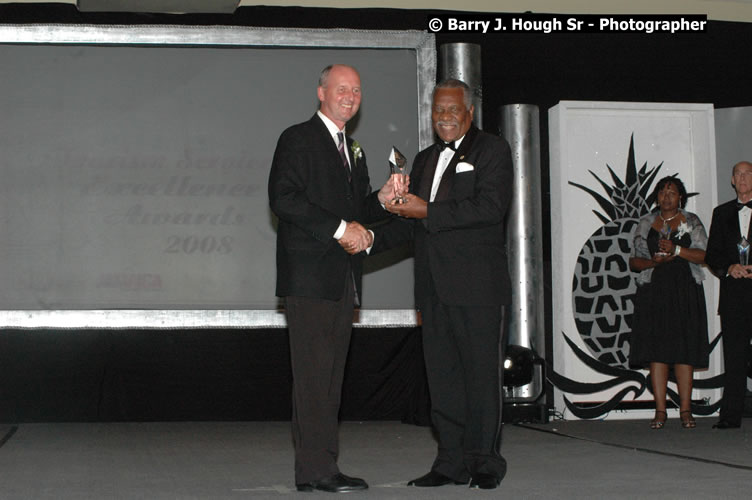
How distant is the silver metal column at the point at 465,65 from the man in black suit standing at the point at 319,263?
280 cm

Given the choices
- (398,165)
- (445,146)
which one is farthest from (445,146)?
(398,165)

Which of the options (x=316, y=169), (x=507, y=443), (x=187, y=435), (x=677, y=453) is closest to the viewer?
(x=316, y=169)

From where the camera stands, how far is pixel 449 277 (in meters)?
3.56

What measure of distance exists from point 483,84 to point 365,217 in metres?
3.28

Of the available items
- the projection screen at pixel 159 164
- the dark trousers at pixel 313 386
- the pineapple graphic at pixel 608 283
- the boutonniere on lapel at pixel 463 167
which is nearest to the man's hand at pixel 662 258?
the pineapple graphic at pixel 608 283

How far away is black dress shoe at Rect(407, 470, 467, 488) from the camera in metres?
3.54

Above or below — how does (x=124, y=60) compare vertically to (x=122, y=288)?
above

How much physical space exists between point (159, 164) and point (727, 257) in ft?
11.9

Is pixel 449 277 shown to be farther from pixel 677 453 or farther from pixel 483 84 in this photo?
pixel 483 84

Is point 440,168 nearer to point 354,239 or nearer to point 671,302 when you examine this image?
point 354,239

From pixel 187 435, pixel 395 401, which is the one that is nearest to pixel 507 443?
pixel 395 401

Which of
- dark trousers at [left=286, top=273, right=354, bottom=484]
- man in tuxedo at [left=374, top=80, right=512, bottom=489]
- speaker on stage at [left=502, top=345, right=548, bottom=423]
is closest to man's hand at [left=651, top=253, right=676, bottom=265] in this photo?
speaker on stage at [left=502, top=345, right=548, bottom=423]

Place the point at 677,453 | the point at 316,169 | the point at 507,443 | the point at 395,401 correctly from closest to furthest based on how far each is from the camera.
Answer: the point at 316,169 < the point at 677,453 < the point at 507,443 < the point at 395,401

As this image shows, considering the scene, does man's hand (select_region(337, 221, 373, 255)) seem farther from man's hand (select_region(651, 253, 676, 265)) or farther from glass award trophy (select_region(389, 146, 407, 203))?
man's hand (select_region(651, 253, 676, 265))
